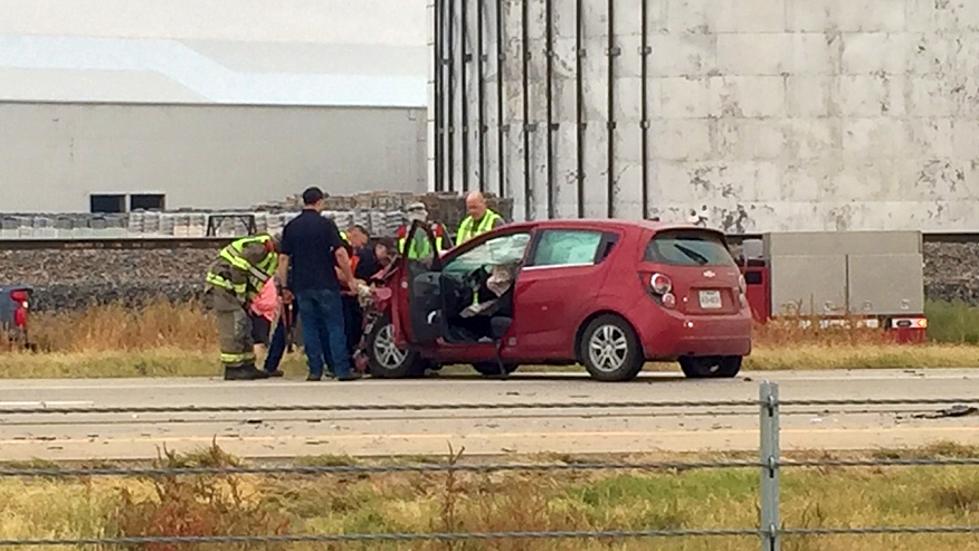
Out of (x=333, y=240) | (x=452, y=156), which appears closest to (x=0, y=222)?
(x=452, y=156)

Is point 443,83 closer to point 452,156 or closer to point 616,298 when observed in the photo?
point 452,156

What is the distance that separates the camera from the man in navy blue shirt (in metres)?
17.5

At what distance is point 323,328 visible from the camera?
17609 millimetres

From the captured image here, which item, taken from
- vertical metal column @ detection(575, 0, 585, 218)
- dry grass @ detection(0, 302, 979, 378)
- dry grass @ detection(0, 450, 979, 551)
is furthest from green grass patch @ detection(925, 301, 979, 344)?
dry grass @ detection(0, 450, 979, 551)

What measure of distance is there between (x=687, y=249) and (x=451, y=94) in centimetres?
2016

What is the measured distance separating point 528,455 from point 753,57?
67.5 ft

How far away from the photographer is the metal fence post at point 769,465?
7164 mm

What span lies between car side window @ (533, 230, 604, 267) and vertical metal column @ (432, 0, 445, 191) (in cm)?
2036

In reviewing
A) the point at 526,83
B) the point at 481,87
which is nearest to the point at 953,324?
the point at 526,83

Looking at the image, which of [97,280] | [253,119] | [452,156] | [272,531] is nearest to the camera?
[272,531]

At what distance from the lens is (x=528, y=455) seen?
11531mm

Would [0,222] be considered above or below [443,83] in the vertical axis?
below

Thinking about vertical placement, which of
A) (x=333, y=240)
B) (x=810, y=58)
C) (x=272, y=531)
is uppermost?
(x=810, y=58)

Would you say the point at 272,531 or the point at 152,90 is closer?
the point at 272,531
